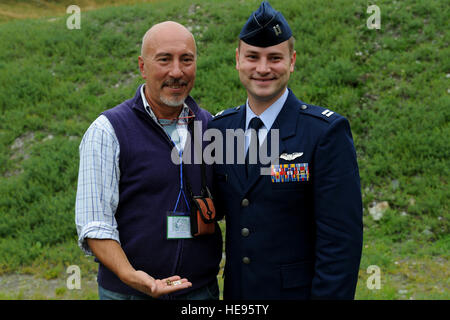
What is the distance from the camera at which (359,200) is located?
225 cm

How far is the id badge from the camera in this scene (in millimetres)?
2455

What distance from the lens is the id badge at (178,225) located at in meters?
2.46

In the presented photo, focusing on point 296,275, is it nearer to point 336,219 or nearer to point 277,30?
point 336,219

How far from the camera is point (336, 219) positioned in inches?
86.5

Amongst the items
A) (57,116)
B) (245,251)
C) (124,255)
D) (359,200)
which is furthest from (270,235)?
(57,116)

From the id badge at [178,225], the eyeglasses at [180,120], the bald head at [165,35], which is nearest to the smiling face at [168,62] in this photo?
the bald head at [165,35]

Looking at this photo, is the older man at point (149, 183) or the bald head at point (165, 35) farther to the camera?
the bald head at point (165, 35)

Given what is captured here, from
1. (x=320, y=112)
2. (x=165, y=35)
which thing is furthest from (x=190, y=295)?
(x=165, y=35)

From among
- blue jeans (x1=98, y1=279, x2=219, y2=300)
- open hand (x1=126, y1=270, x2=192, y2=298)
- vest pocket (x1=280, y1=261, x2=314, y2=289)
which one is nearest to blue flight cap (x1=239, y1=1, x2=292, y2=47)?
vest pocket (x1=280, y1=261, x2=314, y2=289)

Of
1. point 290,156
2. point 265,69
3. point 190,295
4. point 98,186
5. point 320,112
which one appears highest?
point 265,69

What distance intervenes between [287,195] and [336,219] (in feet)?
0.92

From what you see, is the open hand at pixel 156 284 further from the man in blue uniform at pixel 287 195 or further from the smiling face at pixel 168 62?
the smiling face at pixel 168 62

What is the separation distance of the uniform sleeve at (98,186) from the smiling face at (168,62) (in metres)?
0.36

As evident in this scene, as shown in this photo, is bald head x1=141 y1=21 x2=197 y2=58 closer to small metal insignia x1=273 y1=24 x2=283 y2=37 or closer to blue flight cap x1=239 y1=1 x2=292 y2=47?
blue flight cap x1=239 y1=1 x2=292 y2=47
